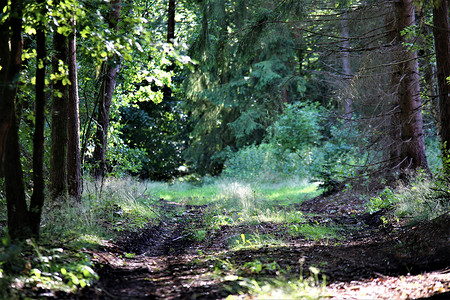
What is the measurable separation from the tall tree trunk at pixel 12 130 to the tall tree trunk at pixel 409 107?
300 inches

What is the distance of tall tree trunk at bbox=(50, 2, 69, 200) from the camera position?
20.4 feet

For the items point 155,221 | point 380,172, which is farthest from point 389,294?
point 380,172

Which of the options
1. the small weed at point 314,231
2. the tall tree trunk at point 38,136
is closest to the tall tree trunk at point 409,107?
the small weed at point 314,231

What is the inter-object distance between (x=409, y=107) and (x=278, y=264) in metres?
6.05

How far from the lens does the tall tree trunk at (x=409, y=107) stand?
30.3ft

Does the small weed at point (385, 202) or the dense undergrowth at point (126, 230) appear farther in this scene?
the small weed at point (385, 202)

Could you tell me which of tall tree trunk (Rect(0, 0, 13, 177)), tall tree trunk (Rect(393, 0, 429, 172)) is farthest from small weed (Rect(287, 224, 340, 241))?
tall tree trunk (Rect(0, 0, 13, 177))

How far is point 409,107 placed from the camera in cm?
932

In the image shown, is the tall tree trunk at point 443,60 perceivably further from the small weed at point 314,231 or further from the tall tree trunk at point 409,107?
the small weed at point 314,231

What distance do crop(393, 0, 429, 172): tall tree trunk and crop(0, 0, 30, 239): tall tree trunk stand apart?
25.0 feet

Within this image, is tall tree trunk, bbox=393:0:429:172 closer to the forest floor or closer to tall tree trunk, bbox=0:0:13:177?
the forest floor

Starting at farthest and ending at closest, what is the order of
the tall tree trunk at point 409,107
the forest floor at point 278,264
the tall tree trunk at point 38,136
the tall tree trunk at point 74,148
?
1. the tall tree trunk at point 409,107
2. the tall tree trunk at point 74,148
3. the tall tree trunk at point 38,136
4. the forest floor at point 278,264

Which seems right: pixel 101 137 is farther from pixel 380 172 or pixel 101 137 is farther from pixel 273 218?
pixel 380 172

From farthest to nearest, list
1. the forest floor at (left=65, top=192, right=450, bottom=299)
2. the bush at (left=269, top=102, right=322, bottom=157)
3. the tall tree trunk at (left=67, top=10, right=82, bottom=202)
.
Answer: the bush at (left=269, top=102, right=322, bottom=157) < the tall tree trunk at (left=67, top=10, right=82, bottom=202) < the forest floor at (left=65, top=192, right=450, bottom=299)
